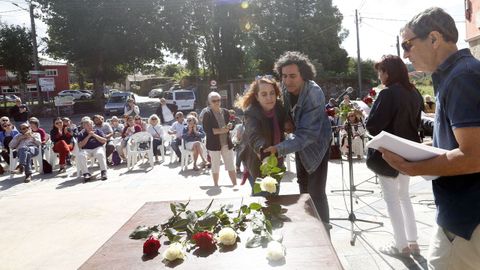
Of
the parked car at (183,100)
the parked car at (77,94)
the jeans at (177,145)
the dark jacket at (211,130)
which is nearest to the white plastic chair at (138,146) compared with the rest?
the jeans at (177,145)

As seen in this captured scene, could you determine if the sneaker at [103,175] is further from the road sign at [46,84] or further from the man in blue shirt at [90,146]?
the road sign at [46,84]

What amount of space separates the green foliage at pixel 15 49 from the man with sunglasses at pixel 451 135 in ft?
121

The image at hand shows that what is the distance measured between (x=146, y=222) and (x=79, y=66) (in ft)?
110

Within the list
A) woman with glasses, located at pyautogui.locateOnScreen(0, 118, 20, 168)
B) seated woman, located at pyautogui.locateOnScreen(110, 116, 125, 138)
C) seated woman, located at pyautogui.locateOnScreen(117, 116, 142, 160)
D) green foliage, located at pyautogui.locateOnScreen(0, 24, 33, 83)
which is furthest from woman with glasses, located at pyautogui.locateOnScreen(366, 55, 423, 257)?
green foliage, located at pyautogui.locateOnScreen(0, 24, 33, 83)

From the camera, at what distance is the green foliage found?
3275 cm

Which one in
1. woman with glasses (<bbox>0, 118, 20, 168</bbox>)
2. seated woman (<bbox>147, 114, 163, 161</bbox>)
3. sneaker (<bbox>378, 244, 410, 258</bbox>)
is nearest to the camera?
sneaker (<bbox>378, 244, 410, 258</bbox>)

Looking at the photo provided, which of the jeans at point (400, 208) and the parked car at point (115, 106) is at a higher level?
the parked car at point (115, 106)

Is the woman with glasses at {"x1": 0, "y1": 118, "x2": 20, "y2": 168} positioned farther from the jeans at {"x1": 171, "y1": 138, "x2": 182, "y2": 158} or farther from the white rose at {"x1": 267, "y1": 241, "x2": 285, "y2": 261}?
the white rose at {"x1": 267, "y1": 241, "x2": 285, "y2": 261}

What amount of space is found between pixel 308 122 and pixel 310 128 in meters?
0.05

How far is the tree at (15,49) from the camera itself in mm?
32750

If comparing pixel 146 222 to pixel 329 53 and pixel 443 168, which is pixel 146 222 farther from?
pixel 329 53

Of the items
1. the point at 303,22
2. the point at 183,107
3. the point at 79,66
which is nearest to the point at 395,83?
the point at 183,107

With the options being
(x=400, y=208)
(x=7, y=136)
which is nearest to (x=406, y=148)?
(x=400, y=208)

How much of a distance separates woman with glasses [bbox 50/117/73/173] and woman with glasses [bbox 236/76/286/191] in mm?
7948
